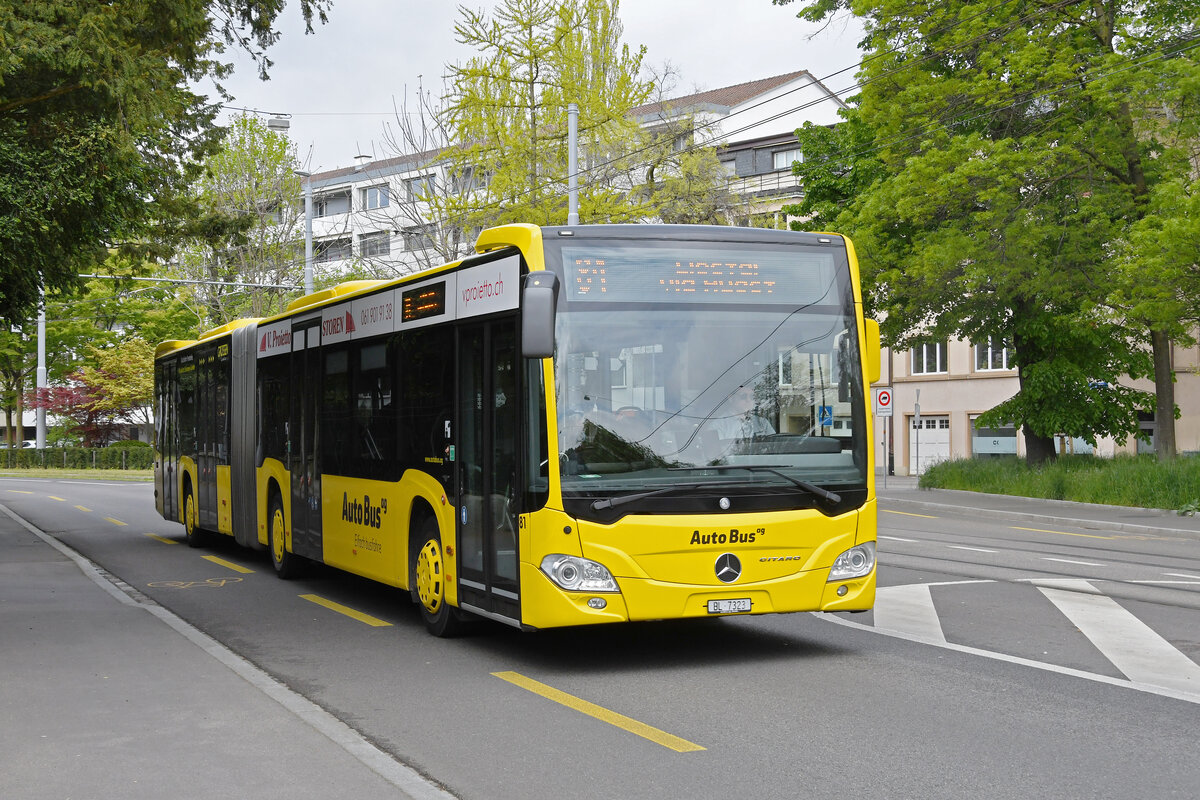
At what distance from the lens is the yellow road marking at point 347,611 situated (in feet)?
37.3

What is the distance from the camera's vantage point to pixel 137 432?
282 feet

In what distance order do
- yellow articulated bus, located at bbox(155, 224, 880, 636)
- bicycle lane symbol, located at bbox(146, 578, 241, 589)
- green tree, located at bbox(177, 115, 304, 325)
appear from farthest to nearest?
1. green tree, located at bbox(177, 115, 304, 325)
2. bicycle lane symbol, located at bbox(146, 578, 241, 589)
3. yellow articulated bus, located at bbox(155, 224, 880, 636)

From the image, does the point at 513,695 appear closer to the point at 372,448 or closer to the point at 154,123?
the point at 372,448

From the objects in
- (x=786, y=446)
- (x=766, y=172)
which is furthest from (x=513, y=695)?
(x=766, y=172)

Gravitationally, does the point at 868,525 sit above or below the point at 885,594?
above

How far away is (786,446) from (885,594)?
4.27 metres

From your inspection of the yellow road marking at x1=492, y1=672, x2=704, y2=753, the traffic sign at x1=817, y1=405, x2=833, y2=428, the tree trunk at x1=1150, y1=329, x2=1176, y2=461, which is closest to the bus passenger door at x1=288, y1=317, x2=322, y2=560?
the yellow road marking at x1=492, y1=672, x2=704, y2=753

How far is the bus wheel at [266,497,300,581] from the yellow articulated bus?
4.81 m

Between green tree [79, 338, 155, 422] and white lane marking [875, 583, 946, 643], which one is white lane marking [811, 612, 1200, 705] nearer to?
white lane marking [875, 583, 946, 643]

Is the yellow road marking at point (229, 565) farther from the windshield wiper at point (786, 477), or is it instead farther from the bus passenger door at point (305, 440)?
the windshield wiper at point (786, 477)

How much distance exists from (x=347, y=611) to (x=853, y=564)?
5117 millimetres

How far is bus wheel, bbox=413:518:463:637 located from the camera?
10.1 meters

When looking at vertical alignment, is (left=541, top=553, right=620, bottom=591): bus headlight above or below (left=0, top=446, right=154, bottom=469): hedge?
below

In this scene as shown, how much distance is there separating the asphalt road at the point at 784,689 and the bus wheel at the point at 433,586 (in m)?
0.14
